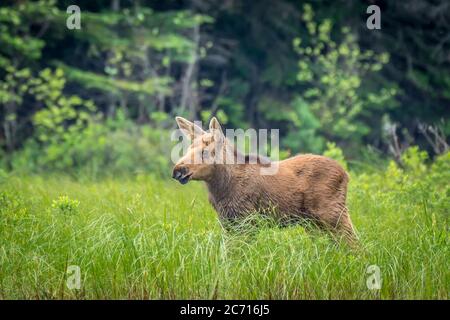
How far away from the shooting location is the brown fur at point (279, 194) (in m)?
6.99

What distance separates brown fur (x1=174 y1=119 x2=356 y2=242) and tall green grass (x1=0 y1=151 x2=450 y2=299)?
157 millimetres

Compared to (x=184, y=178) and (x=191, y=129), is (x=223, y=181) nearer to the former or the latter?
(x=184, y=178)

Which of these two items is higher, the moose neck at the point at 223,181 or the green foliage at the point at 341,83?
the green foliage at the point at 341,83

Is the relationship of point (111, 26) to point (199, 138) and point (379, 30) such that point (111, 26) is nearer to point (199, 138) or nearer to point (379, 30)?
point (379, 30)

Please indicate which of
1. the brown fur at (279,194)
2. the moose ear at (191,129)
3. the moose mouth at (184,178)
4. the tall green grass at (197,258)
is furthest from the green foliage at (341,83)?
the moose mouth at (184,178)

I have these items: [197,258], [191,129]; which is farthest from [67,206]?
[197,258]

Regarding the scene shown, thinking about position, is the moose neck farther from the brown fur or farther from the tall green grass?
the tall green grass

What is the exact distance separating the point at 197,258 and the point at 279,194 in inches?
45.6

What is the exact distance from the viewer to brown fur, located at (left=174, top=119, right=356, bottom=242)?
6.99 meters

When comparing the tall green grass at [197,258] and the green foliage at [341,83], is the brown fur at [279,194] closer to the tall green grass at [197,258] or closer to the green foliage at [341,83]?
the tall green grass at [197,258]

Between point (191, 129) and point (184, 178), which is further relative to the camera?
point (191, 129)

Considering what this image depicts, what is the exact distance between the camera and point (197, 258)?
6219mm

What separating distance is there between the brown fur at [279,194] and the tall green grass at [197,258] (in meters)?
0.16
